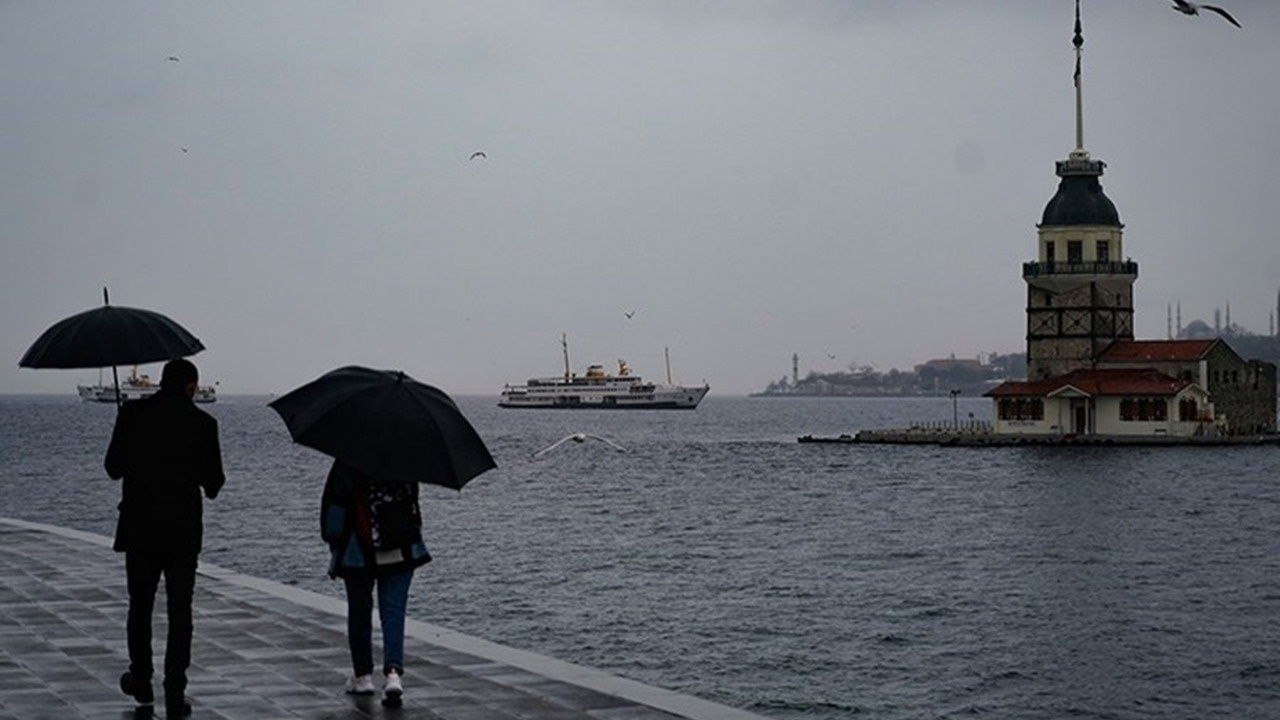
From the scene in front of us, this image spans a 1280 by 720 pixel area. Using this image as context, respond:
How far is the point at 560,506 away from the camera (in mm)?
A: 60406

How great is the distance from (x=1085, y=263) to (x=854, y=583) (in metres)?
71.9

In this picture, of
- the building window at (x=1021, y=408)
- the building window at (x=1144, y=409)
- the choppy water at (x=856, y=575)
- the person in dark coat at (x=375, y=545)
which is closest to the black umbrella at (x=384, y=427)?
the person in dark coat at (x=375, y=545)

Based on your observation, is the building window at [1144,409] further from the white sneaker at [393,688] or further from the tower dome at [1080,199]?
the white sneaker at [393,688]

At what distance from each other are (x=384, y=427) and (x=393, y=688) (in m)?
1.76

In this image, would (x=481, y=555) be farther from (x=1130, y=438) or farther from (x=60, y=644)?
(x=1130, y=438)

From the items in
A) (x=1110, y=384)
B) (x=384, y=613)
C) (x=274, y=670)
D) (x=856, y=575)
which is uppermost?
(x=1110, y=384)

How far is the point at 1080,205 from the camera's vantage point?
10669 centimetres

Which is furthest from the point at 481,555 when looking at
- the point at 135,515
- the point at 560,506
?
the point at 135,515

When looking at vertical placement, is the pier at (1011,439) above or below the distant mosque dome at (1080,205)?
below

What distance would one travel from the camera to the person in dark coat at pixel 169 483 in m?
11.1

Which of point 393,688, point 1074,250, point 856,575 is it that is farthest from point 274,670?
point 1074,250

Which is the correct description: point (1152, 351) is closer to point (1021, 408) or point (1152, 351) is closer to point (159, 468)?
point (1021, 408)

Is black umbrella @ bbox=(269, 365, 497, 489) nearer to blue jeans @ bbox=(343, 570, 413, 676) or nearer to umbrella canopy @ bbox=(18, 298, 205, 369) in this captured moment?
blue jeans @ bbox=(343, 570, 413, 676)

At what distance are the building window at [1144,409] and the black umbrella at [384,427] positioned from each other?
92.7 metres
